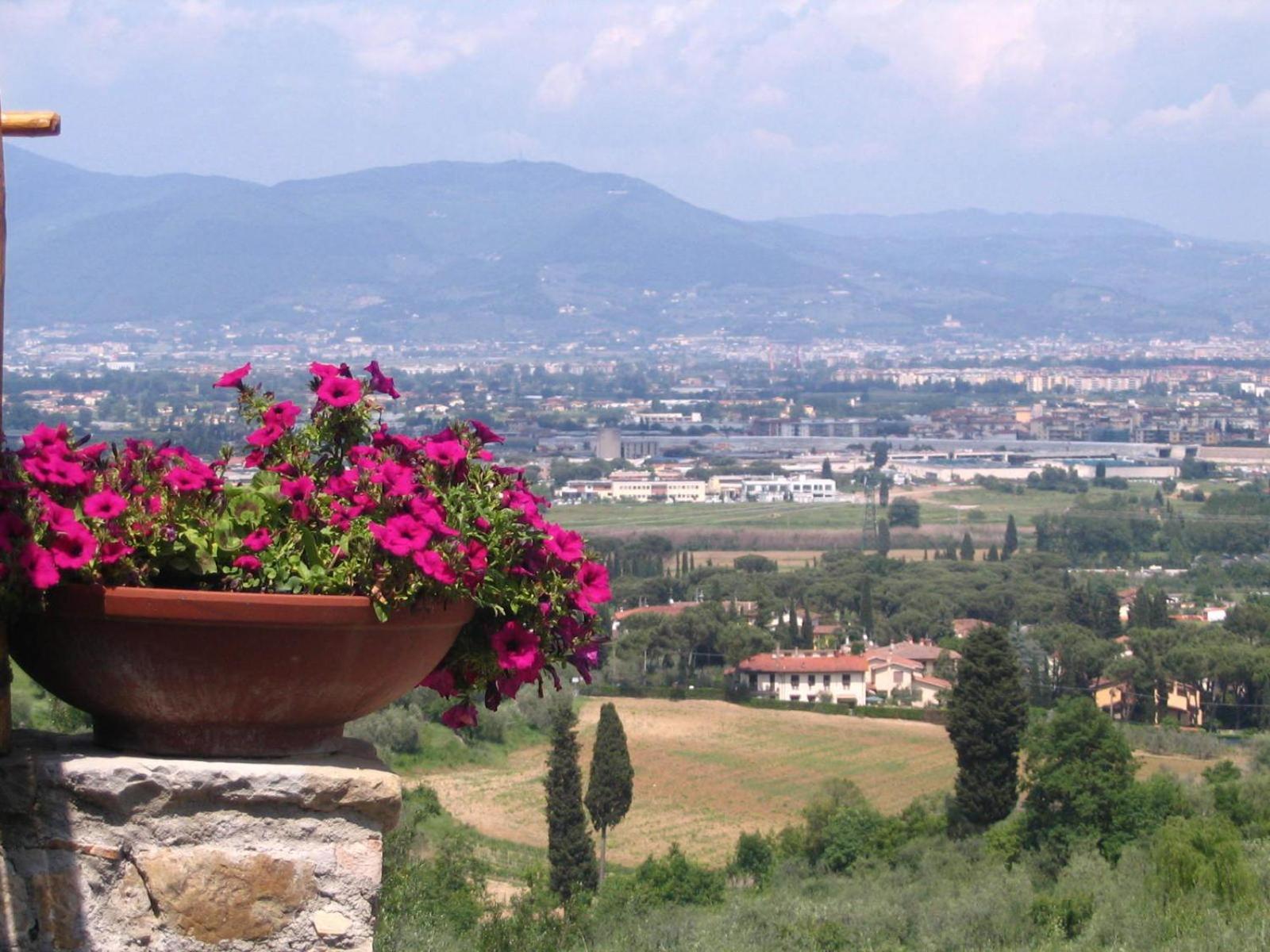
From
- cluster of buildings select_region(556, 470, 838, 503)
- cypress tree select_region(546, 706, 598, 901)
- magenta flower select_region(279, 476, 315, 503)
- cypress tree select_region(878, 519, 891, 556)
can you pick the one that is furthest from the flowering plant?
cluster of buildings select_region(556, 470, 838, 503)

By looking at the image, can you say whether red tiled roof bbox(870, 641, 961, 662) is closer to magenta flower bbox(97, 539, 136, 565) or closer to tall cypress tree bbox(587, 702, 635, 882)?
tall cypress tree bbox(587, 702, 635, 882)

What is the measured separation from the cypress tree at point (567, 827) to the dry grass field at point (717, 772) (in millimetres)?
1212

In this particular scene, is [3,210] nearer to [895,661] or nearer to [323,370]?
[323,370]

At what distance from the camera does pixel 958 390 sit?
11381 cm

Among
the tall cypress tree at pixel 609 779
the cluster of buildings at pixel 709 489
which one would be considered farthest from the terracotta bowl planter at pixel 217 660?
the cluster of buildings at pixel 709 489

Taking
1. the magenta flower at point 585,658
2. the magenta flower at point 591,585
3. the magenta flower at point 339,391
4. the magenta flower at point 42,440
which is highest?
the magenta flower at point 339,391

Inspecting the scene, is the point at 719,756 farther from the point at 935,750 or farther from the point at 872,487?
the point at 872,487

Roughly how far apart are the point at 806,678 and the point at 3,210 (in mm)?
28895

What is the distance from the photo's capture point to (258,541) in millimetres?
1564

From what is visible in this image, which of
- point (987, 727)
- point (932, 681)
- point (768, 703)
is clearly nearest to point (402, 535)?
point (987, 727)

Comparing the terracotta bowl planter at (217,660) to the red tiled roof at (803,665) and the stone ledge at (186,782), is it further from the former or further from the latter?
the red tiled roof at (803,665)

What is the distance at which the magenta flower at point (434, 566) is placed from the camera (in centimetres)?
153

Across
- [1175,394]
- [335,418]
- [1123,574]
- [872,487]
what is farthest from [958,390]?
[335,418]

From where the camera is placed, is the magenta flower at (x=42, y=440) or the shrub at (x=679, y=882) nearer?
the magenta flower at (x=42, y=440)
